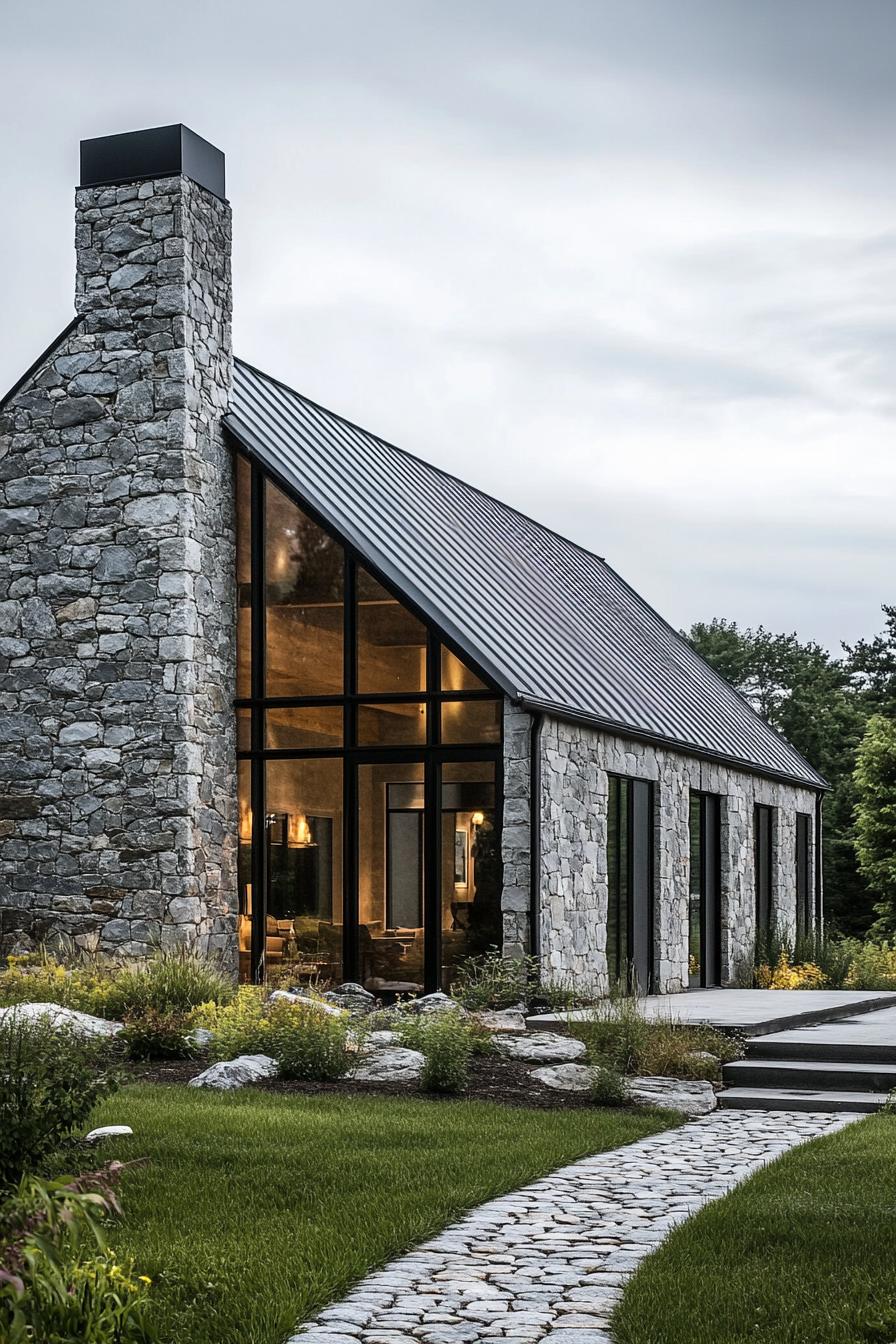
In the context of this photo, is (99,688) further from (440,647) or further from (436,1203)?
(436,1203)

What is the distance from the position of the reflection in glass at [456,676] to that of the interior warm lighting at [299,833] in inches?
86.9

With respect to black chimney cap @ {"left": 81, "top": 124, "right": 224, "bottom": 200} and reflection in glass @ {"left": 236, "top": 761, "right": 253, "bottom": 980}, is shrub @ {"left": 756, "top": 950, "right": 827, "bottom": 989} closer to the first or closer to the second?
reflection in glass @ {"left": 236, "top": 761, "right": 253, "bottom": 980}

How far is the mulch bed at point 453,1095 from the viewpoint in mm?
10617

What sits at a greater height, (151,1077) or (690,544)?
(690,544)

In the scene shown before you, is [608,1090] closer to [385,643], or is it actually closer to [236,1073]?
[236,1073]

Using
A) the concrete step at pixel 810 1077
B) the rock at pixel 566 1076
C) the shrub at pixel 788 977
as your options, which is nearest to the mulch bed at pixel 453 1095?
the rock at pixel 566 1076

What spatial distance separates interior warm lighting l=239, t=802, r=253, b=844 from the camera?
55.6ft

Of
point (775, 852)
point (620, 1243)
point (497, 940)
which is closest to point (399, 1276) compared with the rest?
point (620, 1243)

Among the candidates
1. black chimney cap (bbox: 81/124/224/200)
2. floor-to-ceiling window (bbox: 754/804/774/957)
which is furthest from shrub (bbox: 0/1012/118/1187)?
floor-to-ceiling window (bbox: 754/804/774/957)

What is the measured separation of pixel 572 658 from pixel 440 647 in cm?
326

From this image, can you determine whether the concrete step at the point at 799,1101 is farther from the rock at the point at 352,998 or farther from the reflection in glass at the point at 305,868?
the reflection in glass at the point at 305,868

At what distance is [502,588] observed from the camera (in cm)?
1958

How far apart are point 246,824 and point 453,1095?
6.77 m

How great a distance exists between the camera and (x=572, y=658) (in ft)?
61.8
